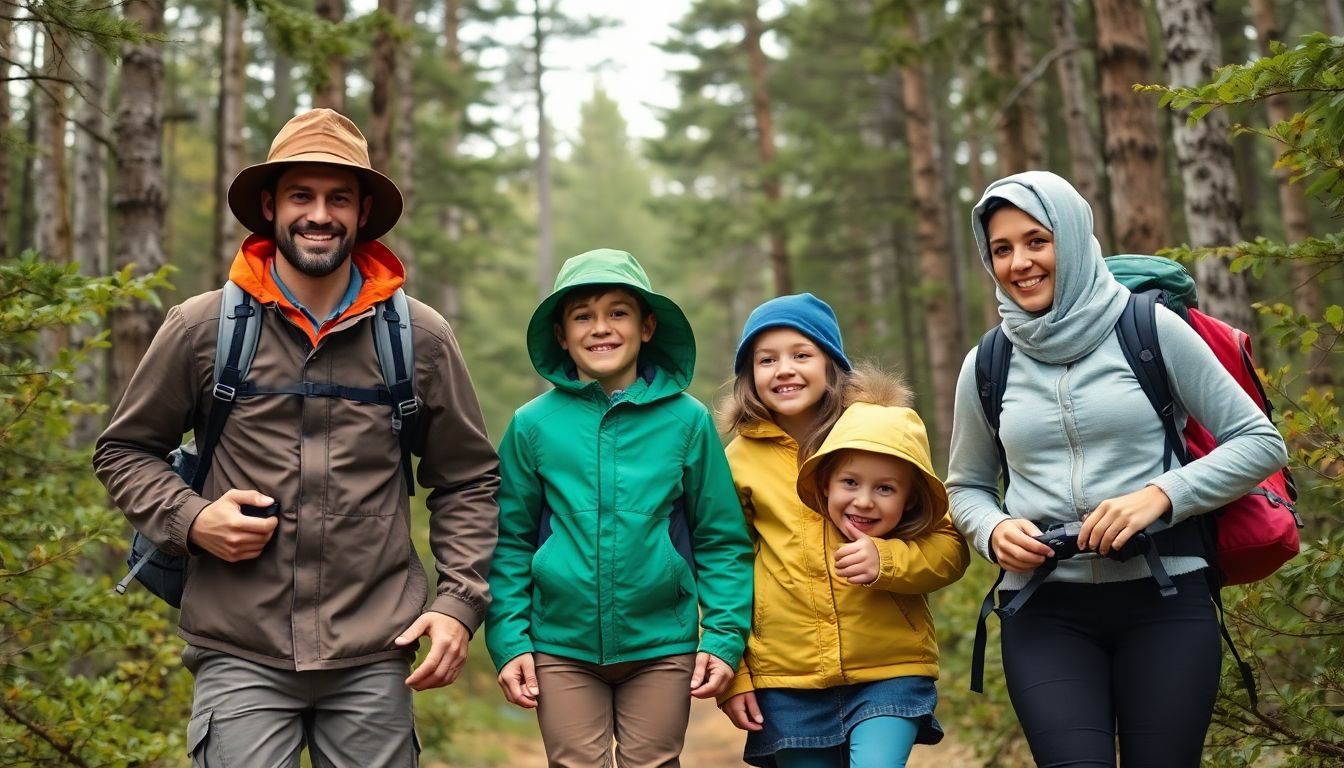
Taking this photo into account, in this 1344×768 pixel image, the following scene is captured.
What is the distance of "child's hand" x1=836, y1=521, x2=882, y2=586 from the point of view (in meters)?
4.09

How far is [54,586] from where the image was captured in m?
5.58

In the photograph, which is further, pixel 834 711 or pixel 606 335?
pixel 606 335

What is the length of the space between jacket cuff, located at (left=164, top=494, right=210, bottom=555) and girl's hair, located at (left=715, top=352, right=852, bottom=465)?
1.98 meters

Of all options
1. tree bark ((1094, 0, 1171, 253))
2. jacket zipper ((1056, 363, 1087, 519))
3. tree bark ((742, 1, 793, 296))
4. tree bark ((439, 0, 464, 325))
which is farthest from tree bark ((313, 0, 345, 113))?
tree bark ((439, 0, 464, 325))

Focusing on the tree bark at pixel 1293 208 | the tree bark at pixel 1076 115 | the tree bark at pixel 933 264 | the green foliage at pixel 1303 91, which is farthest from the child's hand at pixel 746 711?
the tree bark at pixel 933 264

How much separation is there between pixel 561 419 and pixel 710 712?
14082 mm

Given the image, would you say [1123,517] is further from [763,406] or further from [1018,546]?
[763,406]

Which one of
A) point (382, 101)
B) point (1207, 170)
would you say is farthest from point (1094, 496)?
point (382, 101)

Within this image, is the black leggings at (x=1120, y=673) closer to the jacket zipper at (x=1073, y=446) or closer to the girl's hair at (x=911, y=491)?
the jacket zipper at (x=1073, y=446)

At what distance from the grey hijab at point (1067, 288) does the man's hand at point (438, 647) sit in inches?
81.9

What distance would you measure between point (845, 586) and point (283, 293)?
223 centimetres

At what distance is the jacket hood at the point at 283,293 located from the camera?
3.89 meters

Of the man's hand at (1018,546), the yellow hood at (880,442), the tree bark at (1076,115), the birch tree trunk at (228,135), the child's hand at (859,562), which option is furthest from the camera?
the birch tree trunk at (228,135)

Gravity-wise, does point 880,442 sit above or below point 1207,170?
below
